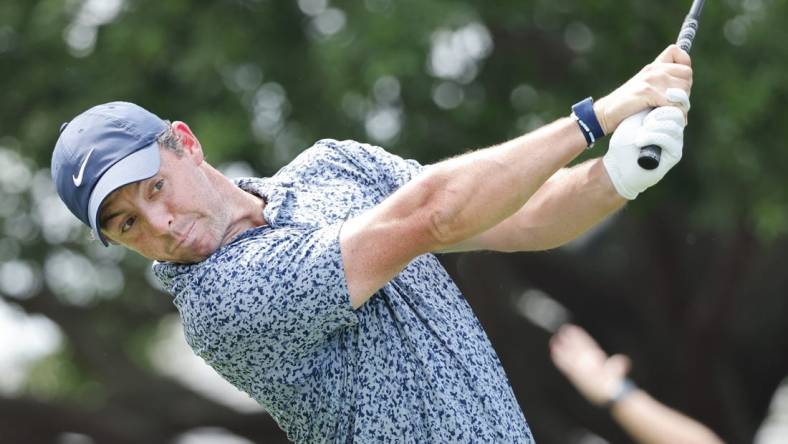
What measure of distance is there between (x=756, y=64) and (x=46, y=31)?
15.4ft

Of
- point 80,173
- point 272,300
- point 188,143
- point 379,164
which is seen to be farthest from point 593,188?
point 80,173

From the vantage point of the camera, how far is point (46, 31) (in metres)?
9.43

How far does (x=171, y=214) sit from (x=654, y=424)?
1.97 m

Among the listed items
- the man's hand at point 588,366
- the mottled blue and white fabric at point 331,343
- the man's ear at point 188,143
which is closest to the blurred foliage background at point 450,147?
the man's hand at point 588,366

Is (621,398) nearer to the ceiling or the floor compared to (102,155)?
nearer to the floor

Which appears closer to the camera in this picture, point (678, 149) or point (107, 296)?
point (678, 149)

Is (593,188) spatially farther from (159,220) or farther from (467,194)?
(159,220)

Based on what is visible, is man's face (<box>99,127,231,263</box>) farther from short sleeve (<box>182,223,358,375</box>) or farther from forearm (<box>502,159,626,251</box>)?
forearm (<box>502,159,626,251</box>)

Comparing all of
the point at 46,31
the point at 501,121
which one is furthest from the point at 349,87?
the point at 46,31

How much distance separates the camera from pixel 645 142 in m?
3.13

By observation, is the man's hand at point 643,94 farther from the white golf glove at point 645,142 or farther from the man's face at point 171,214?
the man's face at point 171,214

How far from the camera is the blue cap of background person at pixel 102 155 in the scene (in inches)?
132

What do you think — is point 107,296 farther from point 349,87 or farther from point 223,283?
point 223,283

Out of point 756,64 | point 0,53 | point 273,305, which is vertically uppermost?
point 273,305
